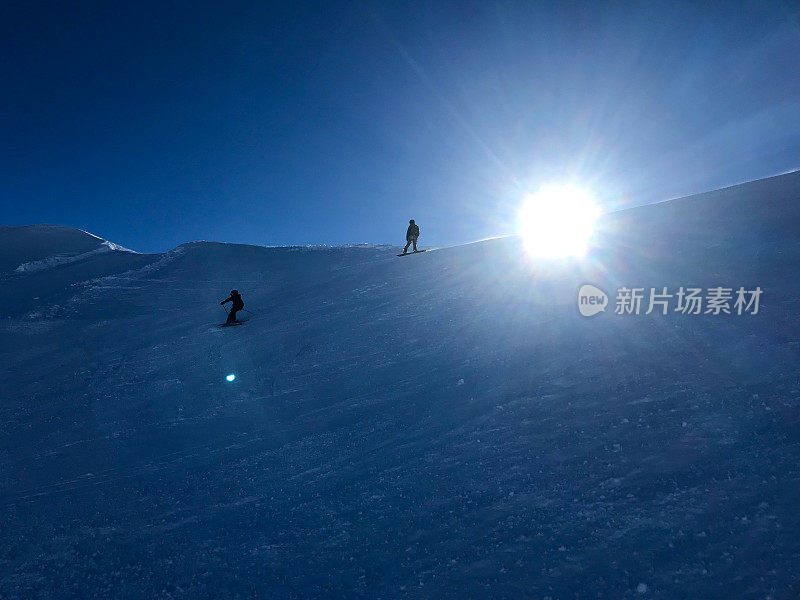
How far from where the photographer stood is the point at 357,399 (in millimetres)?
9031

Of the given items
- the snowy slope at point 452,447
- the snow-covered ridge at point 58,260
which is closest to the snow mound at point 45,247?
the snow-covered ridge at point 58,260

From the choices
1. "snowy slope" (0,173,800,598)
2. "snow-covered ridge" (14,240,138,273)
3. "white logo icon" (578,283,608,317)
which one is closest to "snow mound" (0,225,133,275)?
"snow-covered ridge" (14,240,138,273)

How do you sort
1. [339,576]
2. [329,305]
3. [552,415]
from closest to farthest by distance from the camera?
[339,576]
[552,415]
[329,305]

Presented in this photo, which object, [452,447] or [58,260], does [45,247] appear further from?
[452,447]

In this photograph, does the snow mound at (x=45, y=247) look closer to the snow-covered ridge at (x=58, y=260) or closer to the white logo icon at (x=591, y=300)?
the snow-covered ridge at (x=58, y=260)

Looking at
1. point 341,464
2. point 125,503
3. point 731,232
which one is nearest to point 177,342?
point 125,503

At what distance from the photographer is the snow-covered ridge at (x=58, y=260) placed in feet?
81.3

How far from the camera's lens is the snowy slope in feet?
16.3

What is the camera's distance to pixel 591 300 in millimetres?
10609

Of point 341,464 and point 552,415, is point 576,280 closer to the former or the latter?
point 552,415

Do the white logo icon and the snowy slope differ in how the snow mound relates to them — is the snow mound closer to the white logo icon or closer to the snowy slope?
the snowy slope

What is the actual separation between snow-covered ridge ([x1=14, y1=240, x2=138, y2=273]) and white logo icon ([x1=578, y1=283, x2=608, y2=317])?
2693cm

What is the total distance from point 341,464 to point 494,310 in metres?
5.94

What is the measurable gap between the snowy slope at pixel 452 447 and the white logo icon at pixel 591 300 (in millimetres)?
278
